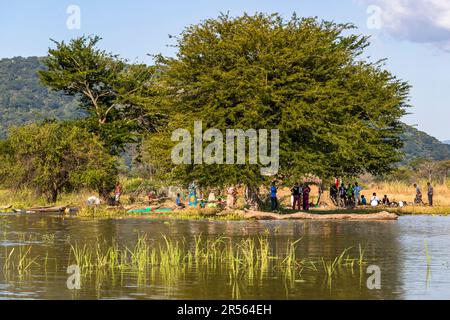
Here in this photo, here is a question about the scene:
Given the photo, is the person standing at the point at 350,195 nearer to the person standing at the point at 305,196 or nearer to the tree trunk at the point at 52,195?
the person standing at the point at 305,196

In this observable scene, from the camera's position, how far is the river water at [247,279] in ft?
55.9

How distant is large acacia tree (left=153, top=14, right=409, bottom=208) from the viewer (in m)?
42.3

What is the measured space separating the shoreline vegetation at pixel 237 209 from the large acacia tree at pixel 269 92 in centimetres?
205

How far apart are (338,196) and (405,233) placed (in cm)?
2026

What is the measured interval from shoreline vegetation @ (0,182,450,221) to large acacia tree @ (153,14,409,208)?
205cm

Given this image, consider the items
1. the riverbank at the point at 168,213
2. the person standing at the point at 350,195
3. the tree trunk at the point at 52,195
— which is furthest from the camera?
the tree trunk at the point at 52,195

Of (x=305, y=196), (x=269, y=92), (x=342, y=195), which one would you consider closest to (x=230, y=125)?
(x=269, y=92)

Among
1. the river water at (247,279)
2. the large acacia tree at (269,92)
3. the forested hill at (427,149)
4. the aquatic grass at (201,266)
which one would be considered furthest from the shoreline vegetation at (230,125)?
the forested hill at (427,149)

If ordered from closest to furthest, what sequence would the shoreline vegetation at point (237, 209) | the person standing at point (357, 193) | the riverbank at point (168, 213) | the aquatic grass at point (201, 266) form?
the aquatic grass at point (201, 266) < the shoreline vegetation at point (237, 209) < the riverbank at point (168, 213) < the person standing at point (357, 193)

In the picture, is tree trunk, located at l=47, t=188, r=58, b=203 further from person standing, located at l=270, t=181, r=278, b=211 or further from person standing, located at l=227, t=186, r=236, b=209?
person standing, located at l=270, t=181, r=278, b=211

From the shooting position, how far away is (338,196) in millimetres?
52375
